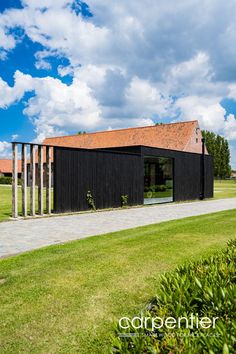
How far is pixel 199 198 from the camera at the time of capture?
22469 millimetres

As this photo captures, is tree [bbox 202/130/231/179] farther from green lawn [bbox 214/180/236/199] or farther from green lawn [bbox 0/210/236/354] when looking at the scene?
green lawn [bbox 0/210/236/354]

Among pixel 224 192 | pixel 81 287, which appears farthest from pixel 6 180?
pixel 81 287

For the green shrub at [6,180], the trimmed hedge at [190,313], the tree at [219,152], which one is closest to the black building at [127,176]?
the trimmed hedge at [190,313]

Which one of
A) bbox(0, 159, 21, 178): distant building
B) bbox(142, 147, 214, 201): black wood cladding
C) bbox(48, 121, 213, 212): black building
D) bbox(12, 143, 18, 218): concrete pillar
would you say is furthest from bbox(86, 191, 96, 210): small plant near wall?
bbox(0, 159, 21, 178): distant building

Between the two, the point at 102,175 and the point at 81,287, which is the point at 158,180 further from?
the point at 81,287

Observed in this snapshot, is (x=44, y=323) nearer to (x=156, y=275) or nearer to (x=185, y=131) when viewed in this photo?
(x=156, y=275)

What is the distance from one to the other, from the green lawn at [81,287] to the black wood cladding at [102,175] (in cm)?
593

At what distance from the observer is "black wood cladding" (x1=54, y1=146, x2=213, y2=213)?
13336mm

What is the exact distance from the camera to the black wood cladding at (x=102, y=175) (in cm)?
1334

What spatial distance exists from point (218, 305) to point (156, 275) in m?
2.34

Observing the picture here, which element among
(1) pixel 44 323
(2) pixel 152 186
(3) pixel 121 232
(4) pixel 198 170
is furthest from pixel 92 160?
(1) pixel 44 323

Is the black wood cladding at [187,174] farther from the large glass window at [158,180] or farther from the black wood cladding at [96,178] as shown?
the black wood cladding at [96,178]

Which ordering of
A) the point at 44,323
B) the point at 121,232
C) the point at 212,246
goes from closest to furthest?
1. the point at 44,323
2. the point at 212,246
3. the point at 121,232

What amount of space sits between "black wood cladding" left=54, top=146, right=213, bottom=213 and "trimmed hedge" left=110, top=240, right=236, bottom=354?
33.8 ft
